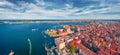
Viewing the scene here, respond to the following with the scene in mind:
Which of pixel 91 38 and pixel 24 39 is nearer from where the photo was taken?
pixel 91 38

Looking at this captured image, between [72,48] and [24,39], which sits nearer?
A: [72,48]

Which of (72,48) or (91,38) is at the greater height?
(91,38)

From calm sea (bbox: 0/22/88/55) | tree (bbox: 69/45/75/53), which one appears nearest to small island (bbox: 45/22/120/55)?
tree (bbox: 69/45/75/53)

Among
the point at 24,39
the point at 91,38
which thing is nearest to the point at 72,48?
the point at 91,38

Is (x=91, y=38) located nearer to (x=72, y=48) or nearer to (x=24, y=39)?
(x=72, y=48)

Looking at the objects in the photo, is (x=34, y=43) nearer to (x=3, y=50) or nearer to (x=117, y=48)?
(x=3, y=50)

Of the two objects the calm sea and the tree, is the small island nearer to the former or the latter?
the tree

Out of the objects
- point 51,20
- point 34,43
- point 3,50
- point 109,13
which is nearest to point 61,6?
point 51,20

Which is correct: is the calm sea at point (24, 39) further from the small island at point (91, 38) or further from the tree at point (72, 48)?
the tree at point (72, 48)

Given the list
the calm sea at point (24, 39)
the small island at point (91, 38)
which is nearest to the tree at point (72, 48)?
the small island at point (91, 38)
